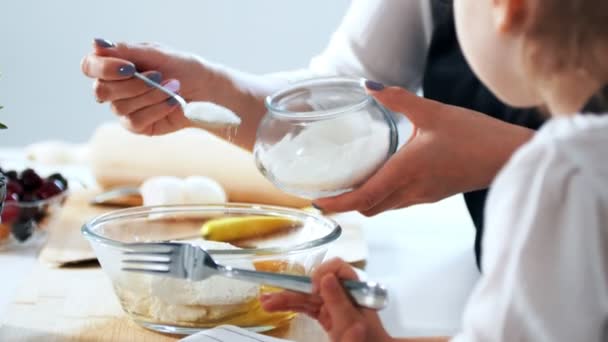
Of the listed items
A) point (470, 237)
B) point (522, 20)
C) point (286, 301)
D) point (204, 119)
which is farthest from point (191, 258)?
point (470, 237)

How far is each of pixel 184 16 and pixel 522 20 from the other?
2.12 metres

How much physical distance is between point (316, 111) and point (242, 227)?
0.23 metres

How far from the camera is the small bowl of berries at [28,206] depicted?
4.04ft

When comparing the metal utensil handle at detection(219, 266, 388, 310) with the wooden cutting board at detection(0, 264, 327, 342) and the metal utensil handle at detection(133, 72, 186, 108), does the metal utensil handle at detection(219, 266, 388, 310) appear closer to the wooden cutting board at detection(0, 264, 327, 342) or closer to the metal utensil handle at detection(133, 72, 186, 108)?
the wooden cutting board at detection(0, 264, 327, 342)

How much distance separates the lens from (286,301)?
2.58 ft

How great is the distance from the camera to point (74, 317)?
0.95 meters

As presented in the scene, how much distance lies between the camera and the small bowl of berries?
48.5 inches

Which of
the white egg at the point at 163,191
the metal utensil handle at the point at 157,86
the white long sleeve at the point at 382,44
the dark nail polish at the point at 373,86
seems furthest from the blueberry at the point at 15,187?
the dark nail polish at the point at 373,86

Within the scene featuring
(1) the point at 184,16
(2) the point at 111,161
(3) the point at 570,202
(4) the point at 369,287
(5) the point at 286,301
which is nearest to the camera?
(3) the point at 570,202

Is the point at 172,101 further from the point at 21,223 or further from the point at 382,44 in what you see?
the point at 382,44

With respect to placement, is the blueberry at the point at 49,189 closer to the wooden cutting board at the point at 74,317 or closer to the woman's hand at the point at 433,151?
the wooden cutting board at the point at 74,317

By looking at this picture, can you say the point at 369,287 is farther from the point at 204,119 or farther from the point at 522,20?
the point at 204,119

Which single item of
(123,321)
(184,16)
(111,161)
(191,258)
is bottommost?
(184,16)

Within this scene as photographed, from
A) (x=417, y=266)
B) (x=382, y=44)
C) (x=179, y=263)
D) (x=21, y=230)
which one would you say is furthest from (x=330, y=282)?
(x=382, y=44)
